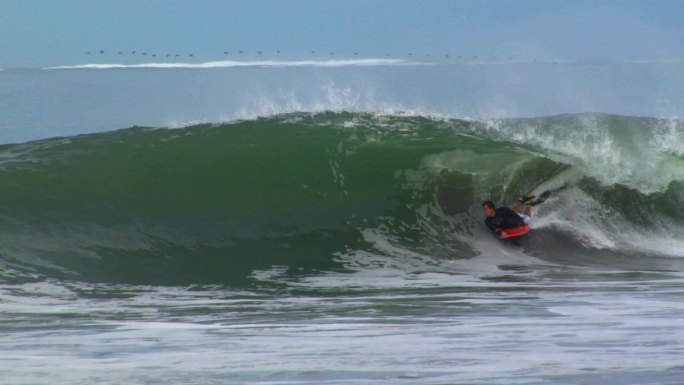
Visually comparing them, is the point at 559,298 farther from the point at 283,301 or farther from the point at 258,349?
the point at 258,349

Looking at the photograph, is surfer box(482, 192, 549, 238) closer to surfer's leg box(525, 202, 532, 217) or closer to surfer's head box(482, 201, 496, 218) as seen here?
surfer's head box(482, 201, 496, 218)

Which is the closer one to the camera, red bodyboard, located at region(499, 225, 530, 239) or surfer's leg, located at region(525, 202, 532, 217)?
red bodyboard, located at region(499, 225, 530, 239)

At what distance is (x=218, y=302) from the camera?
31.6 feet

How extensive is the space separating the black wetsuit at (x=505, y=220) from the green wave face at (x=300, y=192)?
1.29 feet

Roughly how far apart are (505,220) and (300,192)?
3.04 metres

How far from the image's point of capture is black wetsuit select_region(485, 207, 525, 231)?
1285 cm

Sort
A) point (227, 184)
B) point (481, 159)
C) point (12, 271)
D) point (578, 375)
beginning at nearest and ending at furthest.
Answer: point (578, 375) < point (12, 271) < point (227, 184) < point (481, 159)

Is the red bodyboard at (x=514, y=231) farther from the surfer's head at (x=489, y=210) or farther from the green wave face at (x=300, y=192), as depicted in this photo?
the green wave face at (x=300, y=192)

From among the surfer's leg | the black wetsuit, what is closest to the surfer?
the black wetsuit

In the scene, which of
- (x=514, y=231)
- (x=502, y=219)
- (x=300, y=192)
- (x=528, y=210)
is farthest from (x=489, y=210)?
(x=300, y=192)

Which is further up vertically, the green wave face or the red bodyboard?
the green wave face

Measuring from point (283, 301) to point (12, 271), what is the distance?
315cm

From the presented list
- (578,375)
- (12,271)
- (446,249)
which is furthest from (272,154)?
(578,375)

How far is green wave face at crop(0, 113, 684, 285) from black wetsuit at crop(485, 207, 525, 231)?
0.39 meters
